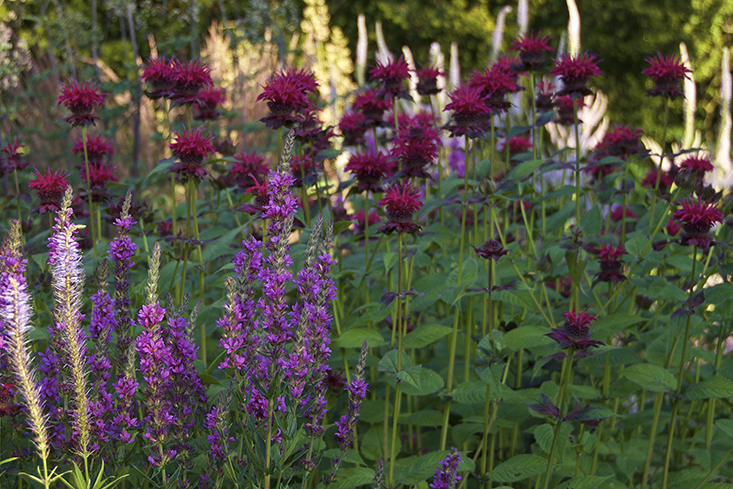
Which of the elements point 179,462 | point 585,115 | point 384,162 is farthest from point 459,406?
point 585,115

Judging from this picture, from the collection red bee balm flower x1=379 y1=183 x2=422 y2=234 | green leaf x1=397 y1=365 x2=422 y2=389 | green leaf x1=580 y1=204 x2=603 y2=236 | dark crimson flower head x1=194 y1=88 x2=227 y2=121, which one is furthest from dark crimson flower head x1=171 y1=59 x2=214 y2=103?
green leaf x1=580 y1=204 x2=603 y2=236

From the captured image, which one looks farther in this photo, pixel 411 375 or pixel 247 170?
pixel 247 170

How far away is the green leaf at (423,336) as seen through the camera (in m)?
2.18

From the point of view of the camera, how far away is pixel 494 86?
2.56 metres

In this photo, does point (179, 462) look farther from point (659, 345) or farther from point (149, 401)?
point (659, 345)

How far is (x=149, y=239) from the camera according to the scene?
2.76 meters

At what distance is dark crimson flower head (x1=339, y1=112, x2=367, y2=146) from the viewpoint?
2818 millimetres

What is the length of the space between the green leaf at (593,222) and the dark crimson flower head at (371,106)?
99cm

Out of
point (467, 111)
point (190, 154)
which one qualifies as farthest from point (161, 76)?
point (467, 111)

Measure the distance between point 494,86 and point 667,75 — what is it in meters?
0.86

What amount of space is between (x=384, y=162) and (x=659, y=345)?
1.33 meters

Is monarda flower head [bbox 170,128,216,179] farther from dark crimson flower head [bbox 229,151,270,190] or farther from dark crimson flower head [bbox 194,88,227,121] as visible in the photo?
dark crimson flower head [bbox 194,88,227,121]

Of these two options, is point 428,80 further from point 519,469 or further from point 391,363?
point 519,469

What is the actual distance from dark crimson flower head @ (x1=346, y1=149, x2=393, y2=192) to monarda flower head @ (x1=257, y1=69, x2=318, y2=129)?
0.28 metres
